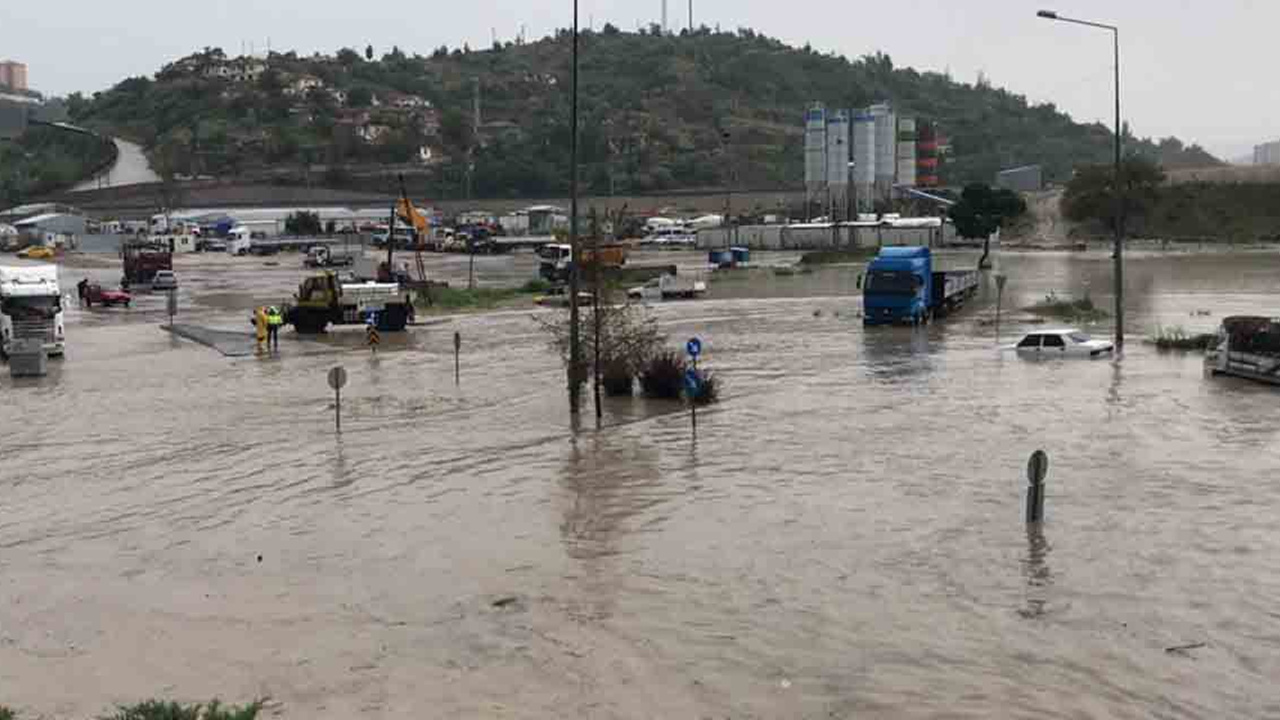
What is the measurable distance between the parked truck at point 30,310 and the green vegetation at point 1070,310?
30.0 meters

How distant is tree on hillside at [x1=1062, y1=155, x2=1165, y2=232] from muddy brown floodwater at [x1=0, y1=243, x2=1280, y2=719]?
215 feet

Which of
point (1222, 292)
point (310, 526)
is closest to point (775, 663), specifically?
point (310, 526)

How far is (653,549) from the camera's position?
15180 mm

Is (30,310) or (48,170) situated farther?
(48,170)

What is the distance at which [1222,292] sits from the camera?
180ft

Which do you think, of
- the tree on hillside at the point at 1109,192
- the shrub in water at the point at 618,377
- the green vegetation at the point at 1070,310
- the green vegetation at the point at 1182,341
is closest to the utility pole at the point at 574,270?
the shrub in water at the point at 618,377

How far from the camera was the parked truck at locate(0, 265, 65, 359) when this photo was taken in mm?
36875

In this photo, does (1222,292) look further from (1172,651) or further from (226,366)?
(1172,651)

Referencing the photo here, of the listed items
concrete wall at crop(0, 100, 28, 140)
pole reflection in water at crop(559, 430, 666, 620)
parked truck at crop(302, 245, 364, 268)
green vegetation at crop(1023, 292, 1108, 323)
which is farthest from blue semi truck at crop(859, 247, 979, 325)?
concrete wall at crop(0, 100, 28, 140)

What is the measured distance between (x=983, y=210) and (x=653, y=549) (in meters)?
74.0

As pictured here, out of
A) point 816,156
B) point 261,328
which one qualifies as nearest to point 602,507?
point 261,328

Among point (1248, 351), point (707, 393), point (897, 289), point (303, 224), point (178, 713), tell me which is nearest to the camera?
point (178, 713)

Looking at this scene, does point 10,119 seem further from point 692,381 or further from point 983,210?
point 692,381

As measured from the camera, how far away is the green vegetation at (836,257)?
82.6 meters
